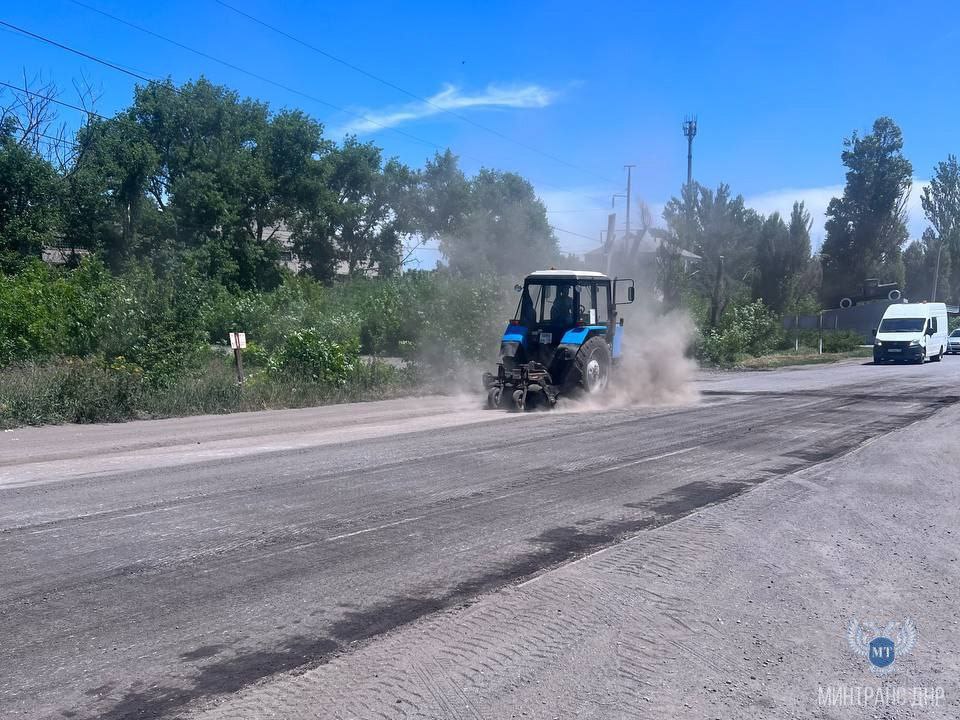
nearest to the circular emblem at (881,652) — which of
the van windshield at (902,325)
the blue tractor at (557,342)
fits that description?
the blue tractor at (557,342)

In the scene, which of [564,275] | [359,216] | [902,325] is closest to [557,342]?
[564,275]

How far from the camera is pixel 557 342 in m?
17.7

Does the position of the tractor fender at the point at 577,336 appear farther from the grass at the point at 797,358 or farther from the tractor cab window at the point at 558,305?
the grass at the point at 797,358

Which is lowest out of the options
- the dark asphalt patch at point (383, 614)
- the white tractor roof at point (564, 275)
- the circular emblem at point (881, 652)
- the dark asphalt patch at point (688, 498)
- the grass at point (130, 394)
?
the circular emblem at point (881, 652)

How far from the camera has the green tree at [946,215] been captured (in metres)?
75.1

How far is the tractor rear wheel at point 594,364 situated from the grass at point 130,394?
19.5 feet

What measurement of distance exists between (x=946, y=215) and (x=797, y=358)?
156 ft

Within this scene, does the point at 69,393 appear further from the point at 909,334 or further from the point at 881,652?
the point at 909,334

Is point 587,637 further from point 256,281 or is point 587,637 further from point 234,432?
point 256,281

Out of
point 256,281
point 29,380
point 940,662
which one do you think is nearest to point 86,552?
point 940,662

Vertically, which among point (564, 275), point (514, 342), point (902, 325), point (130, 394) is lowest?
point (130, 394)

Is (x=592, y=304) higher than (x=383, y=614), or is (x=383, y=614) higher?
(x=592, y=304)

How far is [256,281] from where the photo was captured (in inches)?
2028

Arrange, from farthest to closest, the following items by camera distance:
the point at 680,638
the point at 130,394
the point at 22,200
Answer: the point at 22,200 < the point at 130,394 < the point at 680,638
